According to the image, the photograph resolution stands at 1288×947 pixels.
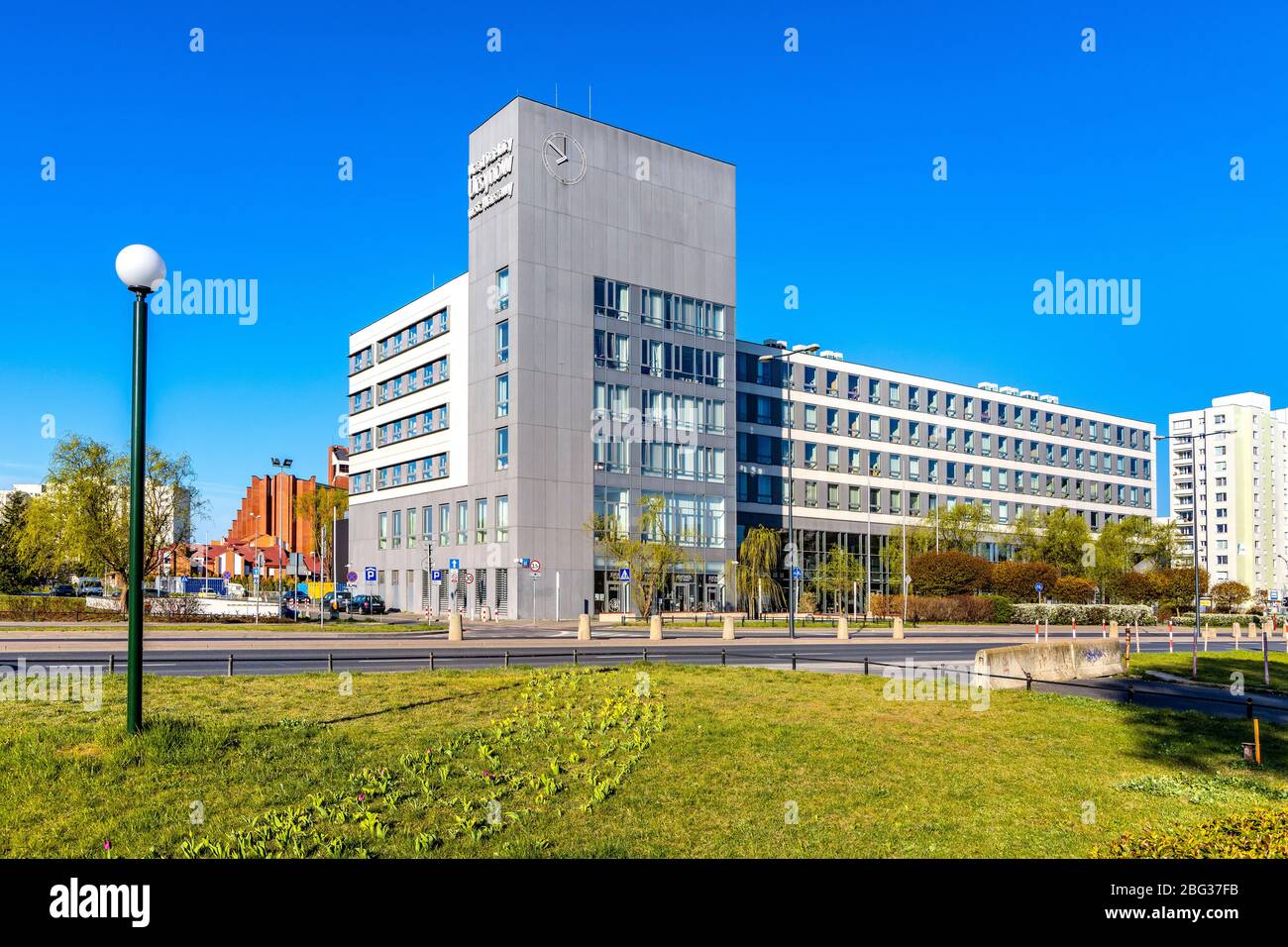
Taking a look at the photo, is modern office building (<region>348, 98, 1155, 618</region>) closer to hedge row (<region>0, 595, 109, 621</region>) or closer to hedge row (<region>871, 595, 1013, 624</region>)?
hedge row (<region>871, 595, 1013, 624</region>)

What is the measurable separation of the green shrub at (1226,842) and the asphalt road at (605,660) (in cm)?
1094

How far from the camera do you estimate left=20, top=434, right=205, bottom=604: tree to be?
54656 millimetres

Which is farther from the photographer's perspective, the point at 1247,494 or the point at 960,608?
the point at 1247,494

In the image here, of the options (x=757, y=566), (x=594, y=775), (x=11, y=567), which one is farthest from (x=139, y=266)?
(x=11, y=567)

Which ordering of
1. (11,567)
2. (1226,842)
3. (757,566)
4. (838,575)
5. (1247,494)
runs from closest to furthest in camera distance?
(1226,842), (757,566), (11,567), (838,575), (1247,494)

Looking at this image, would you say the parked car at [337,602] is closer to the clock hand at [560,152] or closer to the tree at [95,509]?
the tree at [95,509]

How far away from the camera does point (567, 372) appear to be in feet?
216

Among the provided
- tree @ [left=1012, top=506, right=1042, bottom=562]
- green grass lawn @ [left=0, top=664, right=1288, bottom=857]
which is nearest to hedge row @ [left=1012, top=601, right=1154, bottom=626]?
tree @ [left=1012, top=506, right=1042, bottom=562]

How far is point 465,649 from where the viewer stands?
1214 inches

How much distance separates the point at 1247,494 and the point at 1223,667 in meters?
146

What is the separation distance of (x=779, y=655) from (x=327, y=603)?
48.0 meters

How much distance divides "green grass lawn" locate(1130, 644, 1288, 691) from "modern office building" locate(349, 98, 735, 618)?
36.8 meters

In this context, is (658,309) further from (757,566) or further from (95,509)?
(95,509)
